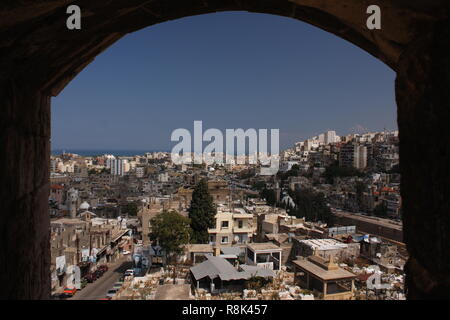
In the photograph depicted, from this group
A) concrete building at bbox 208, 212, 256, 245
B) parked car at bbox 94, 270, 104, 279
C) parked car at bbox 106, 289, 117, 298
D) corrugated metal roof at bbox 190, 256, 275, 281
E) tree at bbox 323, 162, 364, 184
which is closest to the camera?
parked car at bbox 106, 289, 117, 298

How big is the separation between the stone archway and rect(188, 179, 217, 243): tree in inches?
789

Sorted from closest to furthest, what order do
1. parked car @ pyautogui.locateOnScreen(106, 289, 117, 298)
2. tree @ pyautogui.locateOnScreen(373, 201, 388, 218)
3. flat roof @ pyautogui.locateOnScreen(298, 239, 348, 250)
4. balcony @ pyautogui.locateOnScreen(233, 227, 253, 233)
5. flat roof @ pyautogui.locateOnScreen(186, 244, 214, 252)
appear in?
parked car @ pyautogui.locateOnScreen(106, 289, 117, 298), flat roof @ pyautogui.locateOnScreen(298, 239, 348, 250), flat roof @ pyautogui.locateOnScreen(186, 244, 214, 252), balcony @ pyautogui.locateOnScreen(233, 227, 253, 233), tree @ pyautogui.locateOnScreen(373, 201, 388, 218)

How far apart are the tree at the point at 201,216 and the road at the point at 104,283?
15.7ft

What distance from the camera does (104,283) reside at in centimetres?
1755

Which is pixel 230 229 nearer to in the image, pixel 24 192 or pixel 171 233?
pixel 171 233

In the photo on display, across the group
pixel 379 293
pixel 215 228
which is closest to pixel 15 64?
pixel 379 293

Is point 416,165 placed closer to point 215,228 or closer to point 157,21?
point 157,21

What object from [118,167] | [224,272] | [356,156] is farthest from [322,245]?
[118,167]

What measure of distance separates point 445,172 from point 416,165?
16 cm

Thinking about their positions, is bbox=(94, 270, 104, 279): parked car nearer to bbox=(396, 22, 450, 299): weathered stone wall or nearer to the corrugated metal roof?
the corrugated metal roof

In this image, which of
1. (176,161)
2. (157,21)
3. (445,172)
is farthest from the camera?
(176,161)

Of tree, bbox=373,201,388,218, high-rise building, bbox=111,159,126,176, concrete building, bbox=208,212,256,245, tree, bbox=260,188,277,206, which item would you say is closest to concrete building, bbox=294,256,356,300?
concrete building, bbox=208,212,256,245

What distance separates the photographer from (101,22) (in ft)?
4.56

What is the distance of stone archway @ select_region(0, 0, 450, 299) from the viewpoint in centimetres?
115
